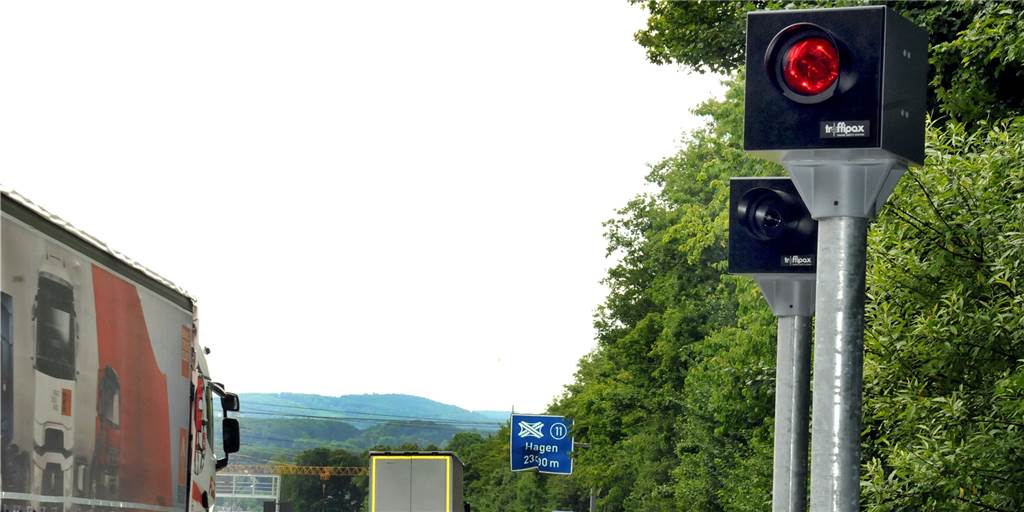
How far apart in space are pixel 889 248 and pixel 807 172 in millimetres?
7258

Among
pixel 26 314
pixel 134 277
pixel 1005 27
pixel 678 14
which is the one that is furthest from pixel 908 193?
pixel 678 14

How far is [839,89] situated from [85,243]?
6123 mm

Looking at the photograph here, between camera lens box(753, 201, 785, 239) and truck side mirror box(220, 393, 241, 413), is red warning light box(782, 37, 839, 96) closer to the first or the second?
camera lens box(753, 201, 785, 239)

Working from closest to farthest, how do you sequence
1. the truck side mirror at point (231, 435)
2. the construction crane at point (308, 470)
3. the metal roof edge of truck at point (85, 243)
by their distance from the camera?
the metal roof edge of truck at point (85, 243)
the truck side mirror at point (231, 435)
the construction crane at point (308, 470)

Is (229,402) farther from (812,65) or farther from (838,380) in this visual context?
(812,65)

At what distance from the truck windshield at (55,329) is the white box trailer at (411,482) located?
24.9 m

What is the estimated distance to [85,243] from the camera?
10.5m

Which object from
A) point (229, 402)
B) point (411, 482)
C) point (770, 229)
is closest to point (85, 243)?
point (770, 229)

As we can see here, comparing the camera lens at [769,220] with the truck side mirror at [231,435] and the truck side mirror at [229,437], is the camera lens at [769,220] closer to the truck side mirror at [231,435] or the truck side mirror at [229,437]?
the truck side mirror at [229,437]

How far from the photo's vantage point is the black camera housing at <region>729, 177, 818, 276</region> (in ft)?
28.9

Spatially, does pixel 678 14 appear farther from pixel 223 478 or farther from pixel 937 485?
pixel 223 478

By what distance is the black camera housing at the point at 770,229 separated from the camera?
8797mm

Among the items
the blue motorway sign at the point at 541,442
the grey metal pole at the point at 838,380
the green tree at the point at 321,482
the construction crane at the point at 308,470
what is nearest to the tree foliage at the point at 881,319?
the blue motorway sign at the point at 541,442

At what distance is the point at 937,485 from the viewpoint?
12.2 metres
